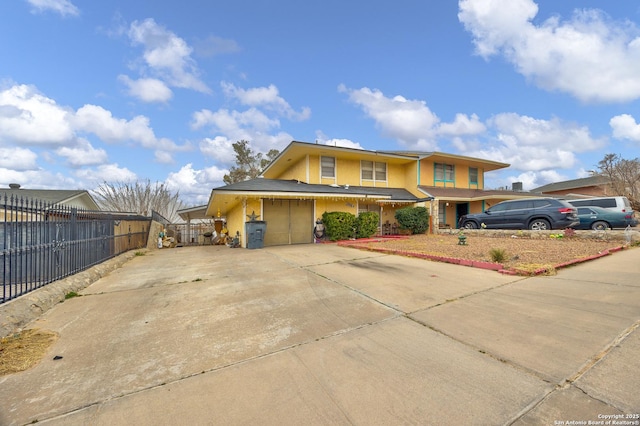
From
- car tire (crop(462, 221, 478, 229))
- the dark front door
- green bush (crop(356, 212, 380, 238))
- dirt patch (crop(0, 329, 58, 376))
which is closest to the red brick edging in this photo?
green bush (crop(356, 212, 380, 238))

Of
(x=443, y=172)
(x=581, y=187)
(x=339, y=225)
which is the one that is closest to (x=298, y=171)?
(x=339, y=225)

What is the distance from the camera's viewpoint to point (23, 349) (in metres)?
2.83

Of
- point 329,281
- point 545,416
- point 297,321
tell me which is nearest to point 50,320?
point 297,321

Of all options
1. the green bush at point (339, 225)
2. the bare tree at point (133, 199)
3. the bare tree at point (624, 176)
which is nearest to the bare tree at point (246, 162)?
the bare tree at point (133, 199)

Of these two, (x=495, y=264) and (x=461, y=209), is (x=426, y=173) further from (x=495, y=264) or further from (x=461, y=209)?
(x=495, y=264)

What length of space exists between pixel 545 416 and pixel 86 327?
496 centimetres

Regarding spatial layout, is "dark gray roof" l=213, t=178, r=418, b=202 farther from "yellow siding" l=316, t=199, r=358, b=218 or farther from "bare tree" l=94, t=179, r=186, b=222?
"bare tree" l=94, t=179, r=186, b=222

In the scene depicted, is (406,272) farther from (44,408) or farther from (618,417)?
(44,408)

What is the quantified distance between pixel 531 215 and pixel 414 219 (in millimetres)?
5331

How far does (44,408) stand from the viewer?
1968mm

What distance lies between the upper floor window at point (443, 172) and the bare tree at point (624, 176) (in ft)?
43.4

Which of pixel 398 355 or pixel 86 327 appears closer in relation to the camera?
pixel 398 355

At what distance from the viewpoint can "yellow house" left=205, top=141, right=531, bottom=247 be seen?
12.5 metres

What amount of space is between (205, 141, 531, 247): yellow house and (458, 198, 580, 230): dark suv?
9.75 ft
